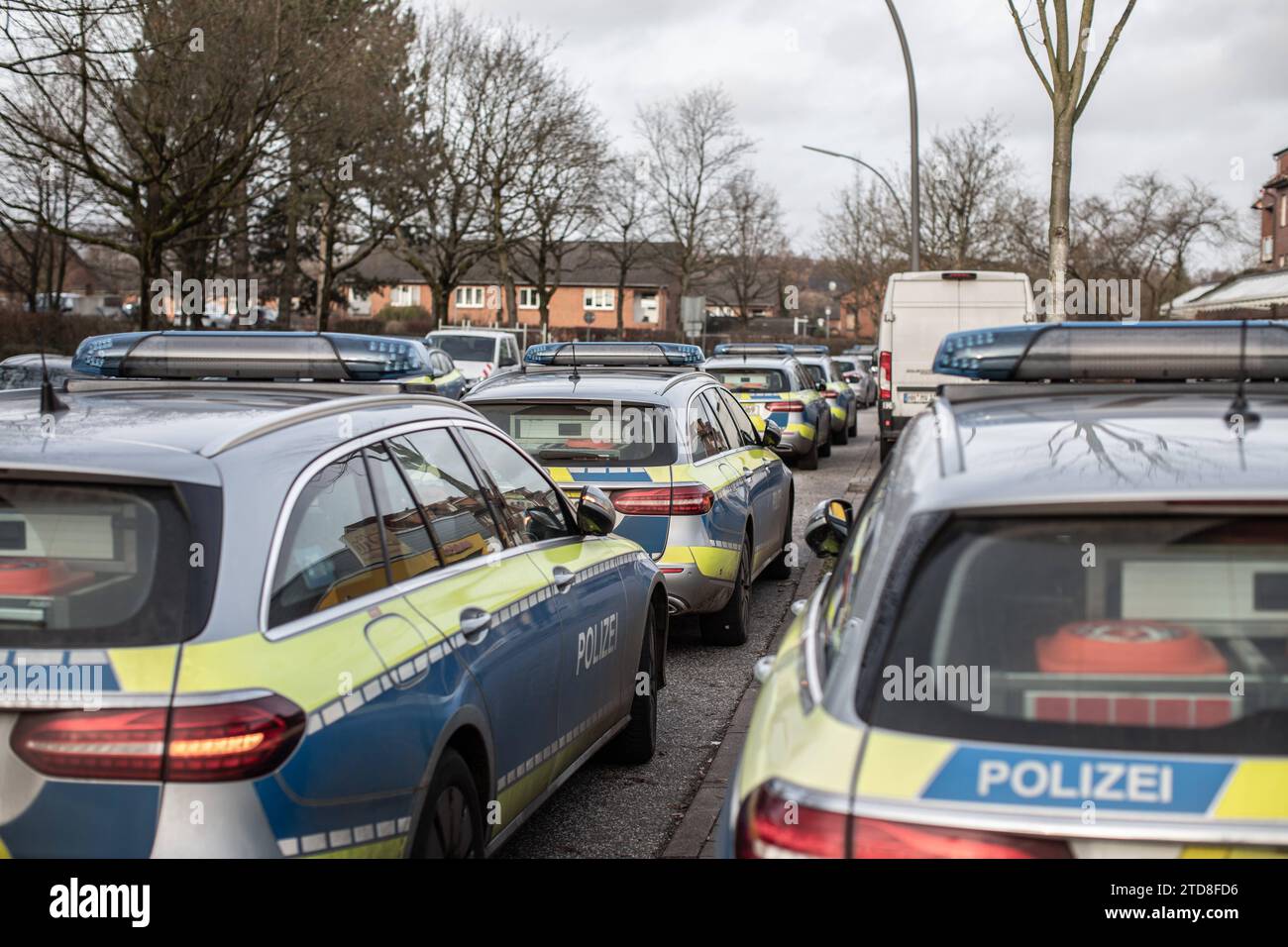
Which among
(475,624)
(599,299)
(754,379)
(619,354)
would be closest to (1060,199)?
(754,379)

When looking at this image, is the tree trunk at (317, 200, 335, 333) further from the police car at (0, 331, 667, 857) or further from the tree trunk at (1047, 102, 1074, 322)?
the police car at (0, 331, 667, 857)

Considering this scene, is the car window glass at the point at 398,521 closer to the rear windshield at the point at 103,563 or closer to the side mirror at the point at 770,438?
the rear windshield at the point at 103,563

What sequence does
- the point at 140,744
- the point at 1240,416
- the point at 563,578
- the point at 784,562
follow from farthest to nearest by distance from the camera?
the point at 784,562
the point at 563,578
the point at 1240,416
the point at 140,744

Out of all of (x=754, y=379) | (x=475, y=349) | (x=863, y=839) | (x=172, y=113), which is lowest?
(x=863, y=839)

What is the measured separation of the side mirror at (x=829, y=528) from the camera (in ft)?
16.2

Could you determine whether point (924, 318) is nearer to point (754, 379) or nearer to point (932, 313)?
point (932, 313)

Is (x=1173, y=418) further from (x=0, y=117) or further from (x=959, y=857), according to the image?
(x=0, y=117)

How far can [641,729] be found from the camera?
6.30m

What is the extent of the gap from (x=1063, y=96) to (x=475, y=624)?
15.5m

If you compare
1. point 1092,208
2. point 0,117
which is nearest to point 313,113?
point 0,117

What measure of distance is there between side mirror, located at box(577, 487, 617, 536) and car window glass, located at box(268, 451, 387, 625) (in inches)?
69.6

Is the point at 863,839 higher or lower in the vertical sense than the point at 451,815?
higher

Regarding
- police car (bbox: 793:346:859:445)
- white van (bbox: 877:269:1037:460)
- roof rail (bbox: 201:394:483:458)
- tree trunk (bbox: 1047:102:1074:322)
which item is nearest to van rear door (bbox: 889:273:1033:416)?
white van (bbox: 877:269:1037:460)

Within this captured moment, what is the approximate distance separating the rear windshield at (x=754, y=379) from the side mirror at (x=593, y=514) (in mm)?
14726
